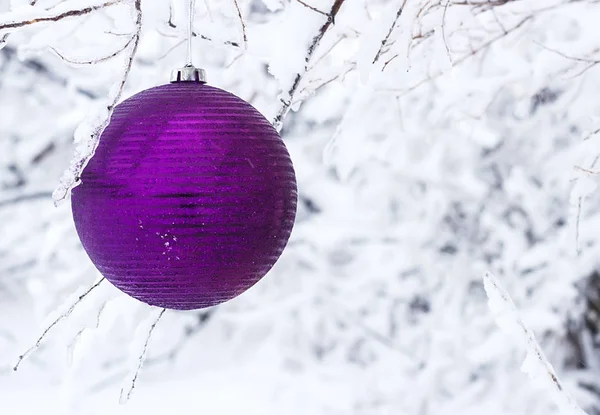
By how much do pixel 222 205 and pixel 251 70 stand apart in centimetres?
151

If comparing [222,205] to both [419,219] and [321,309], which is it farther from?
[321,309]

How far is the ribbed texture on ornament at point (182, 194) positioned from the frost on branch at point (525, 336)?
416 mm

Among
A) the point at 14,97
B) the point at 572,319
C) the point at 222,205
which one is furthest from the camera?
the point at 14,97

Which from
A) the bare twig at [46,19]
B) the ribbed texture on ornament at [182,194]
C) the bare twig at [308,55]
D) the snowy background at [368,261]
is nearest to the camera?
the bare twig at [46,19]

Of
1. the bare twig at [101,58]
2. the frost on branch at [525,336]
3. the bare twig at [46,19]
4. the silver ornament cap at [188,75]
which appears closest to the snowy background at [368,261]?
the frost on branch at [525,336]

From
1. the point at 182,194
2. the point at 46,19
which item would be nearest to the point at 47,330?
the point at 182,194

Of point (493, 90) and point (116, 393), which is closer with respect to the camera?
point (493, 90)

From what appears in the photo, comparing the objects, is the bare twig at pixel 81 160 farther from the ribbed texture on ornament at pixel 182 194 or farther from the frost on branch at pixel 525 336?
the frost on branch at pixel 525 336

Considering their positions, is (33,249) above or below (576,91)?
below

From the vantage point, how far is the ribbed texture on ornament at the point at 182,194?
1.07 m

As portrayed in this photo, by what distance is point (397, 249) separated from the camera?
147 inches

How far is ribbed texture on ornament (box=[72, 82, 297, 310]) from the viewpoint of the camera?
1072 millimetres

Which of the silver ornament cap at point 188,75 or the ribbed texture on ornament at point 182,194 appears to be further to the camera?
the silver ornament cap at point 188,75

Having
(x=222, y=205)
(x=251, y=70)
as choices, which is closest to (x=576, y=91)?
(x=251, y=70)
